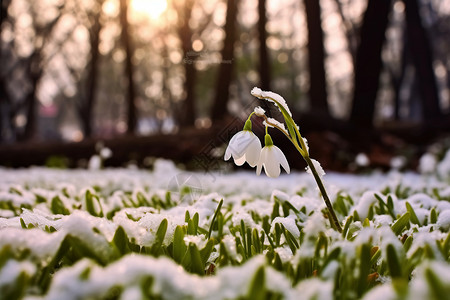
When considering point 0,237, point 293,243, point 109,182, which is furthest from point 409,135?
point 0,237

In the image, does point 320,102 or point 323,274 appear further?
point 320,102

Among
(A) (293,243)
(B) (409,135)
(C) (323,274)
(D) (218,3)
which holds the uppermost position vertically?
(D) (218,3)

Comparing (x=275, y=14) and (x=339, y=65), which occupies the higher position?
(x=275, y=14)

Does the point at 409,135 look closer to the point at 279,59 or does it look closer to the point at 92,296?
the point at 92,296

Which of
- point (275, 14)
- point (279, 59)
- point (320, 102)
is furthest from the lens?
point (279, 59)

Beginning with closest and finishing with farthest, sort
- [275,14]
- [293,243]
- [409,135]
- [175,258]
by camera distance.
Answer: [175,258], [293,243], [409,135], [275,14]

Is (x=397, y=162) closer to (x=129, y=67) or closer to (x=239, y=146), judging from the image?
(x=239, y=146)

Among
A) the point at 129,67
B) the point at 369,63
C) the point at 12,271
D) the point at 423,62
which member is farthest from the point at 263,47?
the point at 12,271
